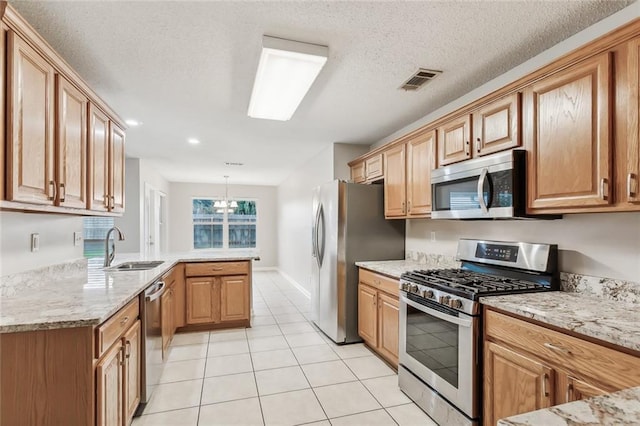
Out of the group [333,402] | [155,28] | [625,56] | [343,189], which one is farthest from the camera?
[343,189]

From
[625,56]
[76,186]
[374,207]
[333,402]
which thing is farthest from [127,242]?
[625,56]

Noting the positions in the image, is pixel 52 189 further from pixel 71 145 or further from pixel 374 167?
pixel 374 167

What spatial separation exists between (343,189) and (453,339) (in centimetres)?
194

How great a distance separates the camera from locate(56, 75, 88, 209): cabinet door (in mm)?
1886

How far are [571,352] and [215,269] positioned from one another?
353 cm

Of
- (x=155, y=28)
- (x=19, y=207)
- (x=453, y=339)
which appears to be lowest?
(x=453, y=339)

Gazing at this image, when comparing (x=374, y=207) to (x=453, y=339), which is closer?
(x=453, y=339)

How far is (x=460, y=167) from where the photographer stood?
2.46m

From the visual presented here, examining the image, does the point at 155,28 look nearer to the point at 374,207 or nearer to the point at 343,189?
the point at 343,189

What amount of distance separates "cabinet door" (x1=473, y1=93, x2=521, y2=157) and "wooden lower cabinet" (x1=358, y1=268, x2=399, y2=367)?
50.9 inches

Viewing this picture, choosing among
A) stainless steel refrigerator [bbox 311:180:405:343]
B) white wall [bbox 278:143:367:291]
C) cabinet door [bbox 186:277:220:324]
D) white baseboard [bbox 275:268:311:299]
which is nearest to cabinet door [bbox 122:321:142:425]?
cabinet door [bbox 186:277:220:324]

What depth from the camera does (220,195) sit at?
8.92 metres

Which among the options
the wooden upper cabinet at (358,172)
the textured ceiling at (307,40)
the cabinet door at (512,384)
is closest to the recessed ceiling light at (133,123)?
the textured ceiling at (307,40)

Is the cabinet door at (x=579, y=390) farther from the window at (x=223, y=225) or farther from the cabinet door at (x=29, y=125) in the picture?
the window at (x=223, y=225)
